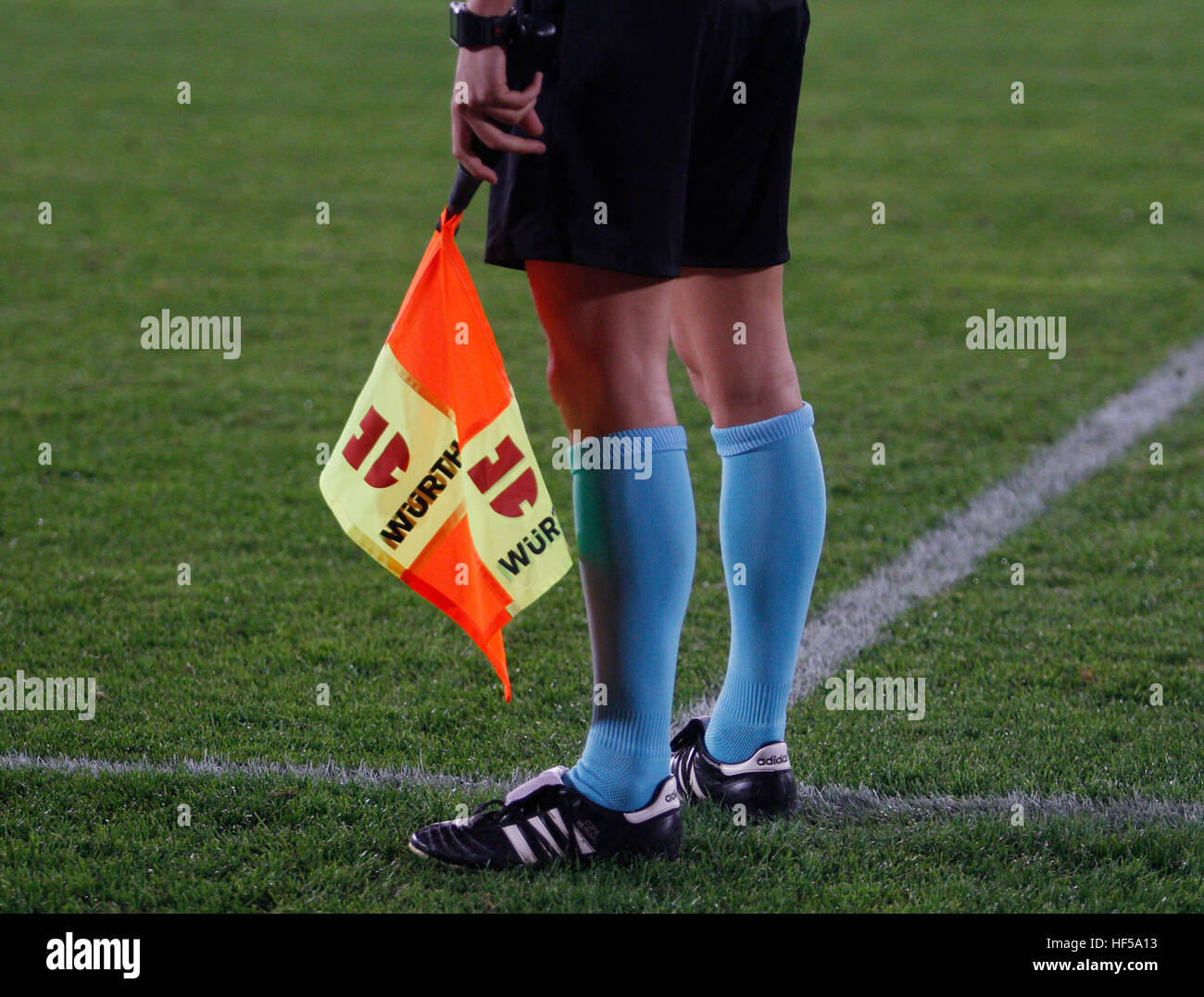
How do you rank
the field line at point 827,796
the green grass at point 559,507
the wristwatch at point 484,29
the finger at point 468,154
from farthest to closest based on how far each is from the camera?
the field line at point 827,796 → the green grass at point 559,507 → the finger at point 468,154 → the wristwatch at point 484,29

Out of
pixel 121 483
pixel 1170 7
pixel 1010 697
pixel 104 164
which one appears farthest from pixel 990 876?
pixel 1170 7

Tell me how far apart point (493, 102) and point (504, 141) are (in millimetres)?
54

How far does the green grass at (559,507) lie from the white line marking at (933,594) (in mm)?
52

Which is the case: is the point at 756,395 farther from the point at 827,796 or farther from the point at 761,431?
the point at 827,796

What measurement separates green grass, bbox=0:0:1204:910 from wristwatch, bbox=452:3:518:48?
1.20 meters

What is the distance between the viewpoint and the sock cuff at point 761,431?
231 centimetres

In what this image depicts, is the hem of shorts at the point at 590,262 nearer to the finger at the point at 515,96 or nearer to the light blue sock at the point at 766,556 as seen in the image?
the finger at the point at 515,96

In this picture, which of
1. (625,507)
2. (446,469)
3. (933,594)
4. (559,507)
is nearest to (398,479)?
(446,469)

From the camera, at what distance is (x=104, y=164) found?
31.0 ft

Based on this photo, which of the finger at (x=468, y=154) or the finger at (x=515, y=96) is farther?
the finger at (x=468, y=154)

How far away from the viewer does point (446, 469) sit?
233 cm

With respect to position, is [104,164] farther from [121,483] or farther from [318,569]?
[318,569]

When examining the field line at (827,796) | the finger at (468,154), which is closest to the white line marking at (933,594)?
the field line at (827,796)

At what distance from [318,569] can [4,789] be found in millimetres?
1347
